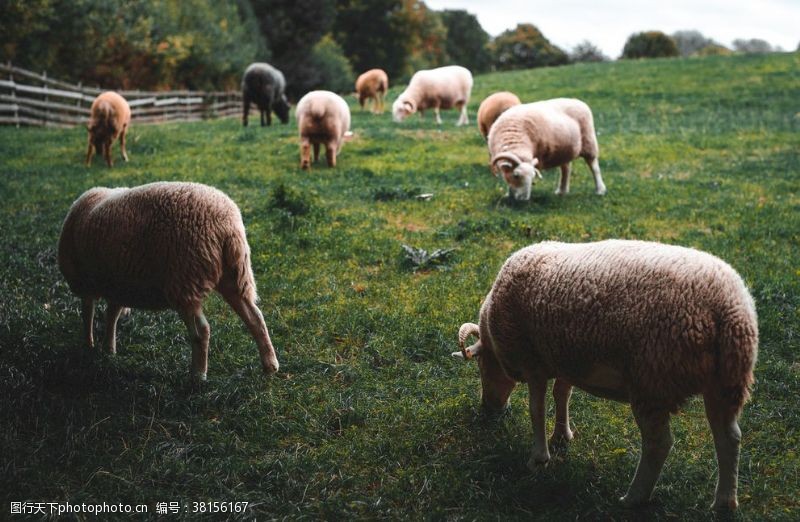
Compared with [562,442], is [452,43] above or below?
above

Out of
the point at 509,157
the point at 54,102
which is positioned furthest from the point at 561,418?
the point at 54,102

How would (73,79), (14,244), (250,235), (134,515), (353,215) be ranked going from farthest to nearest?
(73,79)
(353,215)
(250,235)
(14,244)
(134,515)

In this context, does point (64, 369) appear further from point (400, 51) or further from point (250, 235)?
point (400, 51)

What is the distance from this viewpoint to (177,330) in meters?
5.72

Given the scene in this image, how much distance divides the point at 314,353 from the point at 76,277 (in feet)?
6.59

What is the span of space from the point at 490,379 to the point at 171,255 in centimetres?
247

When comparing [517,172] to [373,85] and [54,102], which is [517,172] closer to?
[373,85]

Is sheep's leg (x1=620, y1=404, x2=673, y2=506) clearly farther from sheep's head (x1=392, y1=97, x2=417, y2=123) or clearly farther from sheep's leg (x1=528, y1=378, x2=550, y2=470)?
sheep's head (x1=392, y1=97, x2=417, y2=123)

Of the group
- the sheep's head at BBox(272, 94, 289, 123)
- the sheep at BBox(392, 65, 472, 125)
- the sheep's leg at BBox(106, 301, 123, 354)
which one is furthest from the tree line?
the sheep's leg at BBox(106, 301, 123, 354)

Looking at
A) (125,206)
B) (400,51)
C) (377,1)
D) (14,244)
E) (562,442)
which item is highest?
(377,1)

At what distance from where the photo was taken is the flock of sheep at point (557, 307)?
10.7 feet

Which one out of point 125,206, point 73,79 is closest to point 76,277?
point 125,206

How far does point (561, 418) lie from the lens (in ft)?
14.1

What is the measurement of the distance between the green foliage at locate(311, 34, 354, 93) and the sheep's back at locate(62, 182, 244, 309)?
132 ft
